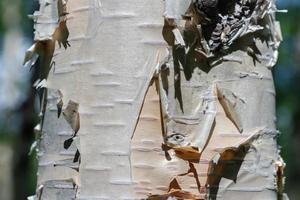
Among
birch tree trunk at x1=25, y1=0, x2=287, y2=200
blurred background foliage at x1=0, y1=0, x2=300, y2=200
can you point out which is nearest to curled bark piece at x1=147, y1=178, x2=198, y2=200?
birch tree trunk at x1=25, y1=0, x2=287, y2=200

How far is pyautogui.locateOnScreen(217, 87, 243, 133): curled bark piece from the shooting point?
1.25 meters

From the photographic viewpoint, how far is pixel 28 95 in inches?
306

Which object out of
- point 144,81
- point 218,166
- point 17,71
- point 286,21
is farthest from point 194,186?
point 17,71

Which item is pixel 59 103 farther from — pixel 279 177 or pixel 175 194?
pixel 279 177

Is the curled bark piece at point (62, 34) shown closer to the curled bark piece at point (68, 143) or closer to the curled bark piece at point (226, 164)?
the curled bark piece at point (68, 143)

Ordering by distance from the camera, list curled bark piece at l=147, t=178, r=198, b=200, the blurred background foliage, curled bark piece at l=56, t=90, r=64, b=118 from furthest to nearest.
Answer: the blurred background foliage → curled bark piece at l=56, t=90, r=64, b=118 → curled bark piece at l=147, t=178, r=198, b=200

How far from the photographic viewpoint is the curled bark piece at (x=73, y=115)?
1277 millimetres

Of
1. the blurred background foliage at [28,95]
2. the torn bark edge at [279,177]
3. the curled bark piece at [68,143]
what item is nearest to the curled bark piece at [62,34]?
the curled bark piece at [68,143]

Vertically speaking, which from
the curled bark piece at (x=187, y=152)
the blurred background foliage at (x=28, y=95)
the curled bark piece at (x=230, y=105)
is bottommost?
the blurred background foliage at (x=28, y=95)

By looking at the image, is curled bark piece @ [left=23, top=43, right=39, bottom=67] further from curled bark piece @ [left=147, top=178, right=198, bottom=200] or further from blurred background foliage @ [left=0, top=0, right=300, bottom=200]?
blurred background foliage @ [left=0, top=0, right=300, bottom=200]

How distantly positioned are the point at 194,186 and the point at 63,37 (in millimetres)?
337

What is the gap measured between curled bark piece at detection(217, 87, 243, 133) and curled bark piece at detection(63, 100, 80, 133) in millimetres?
229

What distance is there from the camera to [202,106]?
123cm

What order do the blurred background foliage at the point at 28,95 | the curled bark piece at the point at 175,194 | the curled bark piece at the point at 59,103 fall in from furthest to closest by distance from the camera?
1. the blurred background foliage at the point at 28,95
2. the curled bark piece at the point at 59,103
3. the curled bark piece at the point at 175,194
